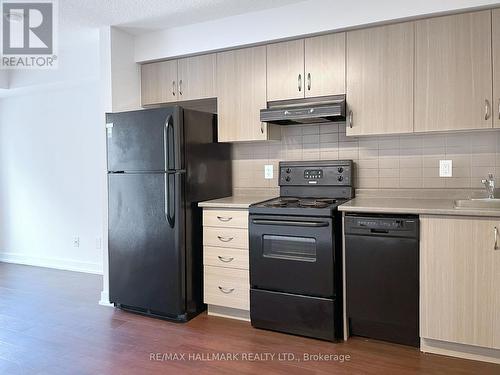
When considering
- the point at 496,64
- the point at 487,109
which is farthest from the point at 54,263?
the point at 496,64

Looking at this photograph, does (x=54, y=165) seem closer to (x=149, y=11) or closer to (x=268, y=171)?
(x=149, y=11)

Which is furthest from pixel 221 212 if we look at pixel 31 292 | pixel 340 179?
pixel 31 292

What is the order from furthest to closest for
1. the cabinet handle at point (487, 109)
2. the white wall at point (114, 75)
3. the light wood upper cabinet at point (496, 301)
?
1. the white wall at point (114, 75)
2. the cabinet handle at point (487, 109)
3. the light wood upper cabinet at point (496, 301)

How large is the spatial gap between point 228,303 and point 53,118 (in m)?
3.20

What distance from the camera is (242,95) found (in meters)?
3.24

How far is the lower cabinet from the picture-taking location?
2955 mm

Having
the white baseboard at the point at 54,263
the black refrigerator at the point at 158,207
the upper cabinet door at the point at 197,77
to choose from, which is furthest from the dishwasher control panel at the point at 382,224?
the white baseboard at the point at 54,263

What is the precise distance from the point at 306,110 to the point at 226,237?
3.55 ft

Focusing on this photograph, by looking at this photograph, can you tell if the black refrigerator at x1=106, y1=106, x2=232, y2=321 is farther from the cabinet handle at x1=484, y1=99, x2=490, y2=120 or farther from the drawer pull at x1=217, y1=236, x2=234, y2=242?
the cabinet handle at x1=484, y1=99, x2=490, y2=120

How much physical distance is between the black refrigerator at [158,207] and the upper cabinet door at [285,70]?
23.5 inches

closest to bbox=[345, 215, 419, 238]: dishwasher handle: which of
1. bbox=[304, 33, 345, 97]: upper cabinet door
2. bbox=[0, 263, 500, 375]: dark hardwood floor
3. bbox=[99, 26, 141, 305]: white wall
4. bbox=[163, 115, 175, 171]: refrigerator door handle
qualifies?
bbox=[0, 263, 500, 375]: dark hardwood floor

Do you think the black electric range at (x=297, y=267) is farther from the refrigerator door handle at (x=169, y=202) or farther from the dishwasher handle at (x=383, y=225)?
the refrigerator door handle at (x=169, y=202)

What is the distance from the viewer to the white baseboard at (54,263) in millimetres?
4544

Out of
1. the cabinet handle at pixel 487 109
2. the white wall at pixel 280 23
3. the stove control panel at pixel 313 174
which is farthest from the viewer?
the stove control panel at pixel 313 174
